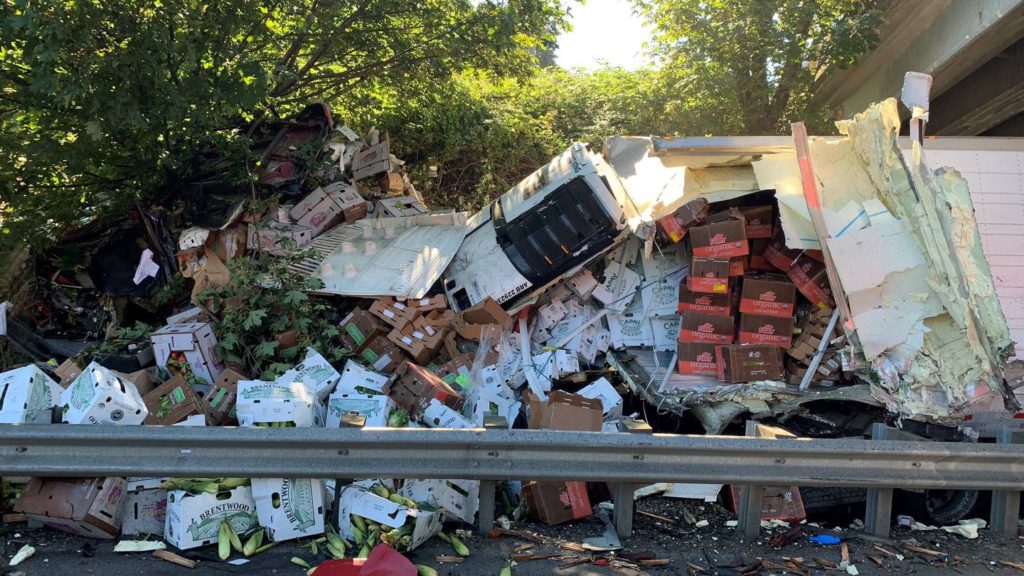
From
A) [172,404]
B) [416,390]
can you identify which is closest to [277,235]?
[416,390]

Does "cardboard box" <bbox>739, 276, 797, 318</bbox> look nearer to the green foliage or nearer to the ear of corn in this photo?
the green foliage

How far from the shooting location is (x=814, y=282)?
5809 millimetres

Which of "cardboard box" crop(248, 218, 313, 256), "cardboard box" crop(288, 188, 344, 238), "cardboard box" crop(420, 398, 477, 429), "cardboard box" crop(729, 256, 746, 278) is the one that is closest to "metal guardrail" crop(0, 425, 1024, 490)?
"cardboard box" crop(420, 398, 477, 429)

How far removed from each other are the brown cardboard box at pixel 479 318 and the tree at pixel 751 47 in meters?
5.55

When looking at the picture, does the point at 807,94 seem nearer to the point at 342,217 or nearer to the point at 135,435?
the point at 342,217

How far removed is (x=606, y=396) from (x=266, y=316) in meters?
2.78

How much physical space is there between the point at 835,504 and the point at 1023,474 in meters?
1.12

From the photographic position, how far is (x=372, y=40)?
26.3ft

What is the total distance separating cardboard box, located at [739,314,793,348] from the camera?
19.0 feet

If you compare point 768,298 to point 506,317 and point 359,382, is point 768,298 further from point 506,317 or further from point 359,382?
point 359,382

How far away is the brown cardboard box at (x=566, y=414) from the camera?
476 cm

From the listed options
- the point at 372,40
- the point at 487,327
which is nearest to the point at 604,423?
the point at 487,327

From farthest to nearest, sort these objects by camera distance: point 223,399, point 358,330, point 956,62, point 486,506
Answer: point 956,62 < point 358,330 < point 223,399 < point 486,506

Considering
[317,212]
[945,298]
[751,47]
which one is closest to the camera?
[945,298]
